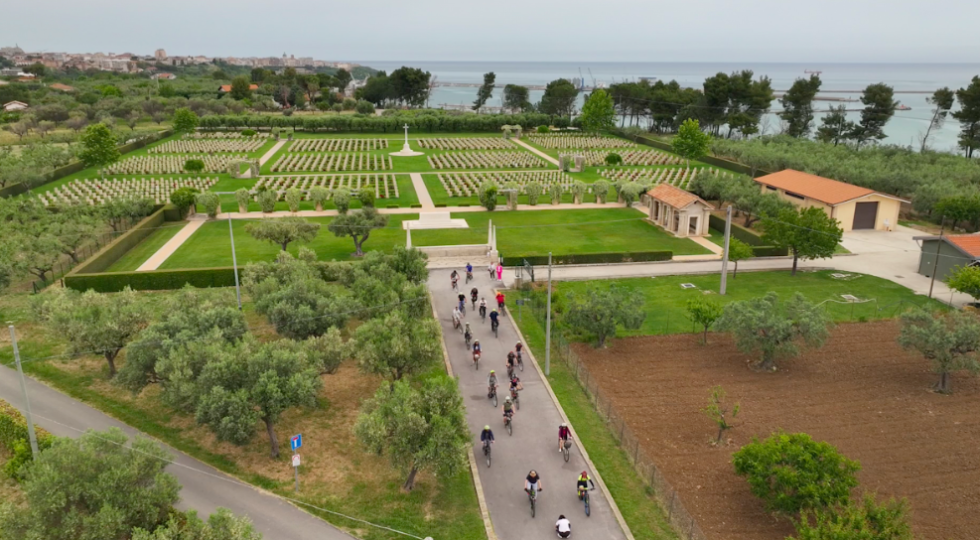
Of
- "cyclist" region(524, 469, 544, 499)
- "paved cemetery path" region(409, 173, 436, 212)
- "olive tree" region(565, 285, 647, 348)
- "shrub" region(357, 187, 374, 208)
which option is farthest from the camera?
"paved cemetery path" region(409, 173, 436, 212)

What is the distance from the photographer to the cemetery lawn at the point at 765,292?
29812mm

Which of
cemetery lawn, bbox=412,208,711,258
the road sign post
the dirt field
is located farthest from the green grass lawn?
the dirt field

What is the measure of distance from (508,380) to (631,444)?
18.3ft

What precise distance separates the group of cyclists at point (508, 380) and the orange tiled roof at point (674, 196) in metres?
16.7

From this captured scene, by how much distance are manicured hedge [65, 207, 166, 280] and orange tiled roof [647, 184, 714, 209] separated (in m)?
35.3

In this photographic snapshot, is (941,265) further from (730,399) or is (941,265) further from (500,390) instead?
(500,390)

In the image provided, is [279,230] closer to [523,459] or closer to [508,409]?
[508,409]

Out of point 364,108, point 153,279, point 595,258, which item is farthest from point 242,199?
point 364,108

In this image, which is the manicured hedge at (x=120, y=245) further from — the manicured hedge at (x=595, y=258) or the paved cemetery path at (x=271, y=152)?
the paved cemetery path at (x=271, y=152)

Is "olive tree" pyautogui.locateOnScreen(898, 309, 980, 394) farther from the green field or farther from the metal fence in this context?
the green field

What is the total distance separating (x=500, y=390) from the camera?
22.9 meters

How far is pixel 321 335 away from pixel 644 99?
100178 millimetres

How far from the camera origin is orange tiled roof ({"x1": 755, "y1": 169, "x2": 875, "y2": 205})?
45.3 m

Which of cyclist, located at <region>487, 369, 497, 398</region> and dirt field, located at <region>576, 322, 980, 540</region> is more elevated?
cyclist, located at <region>487, 369, 497, 398</region>
